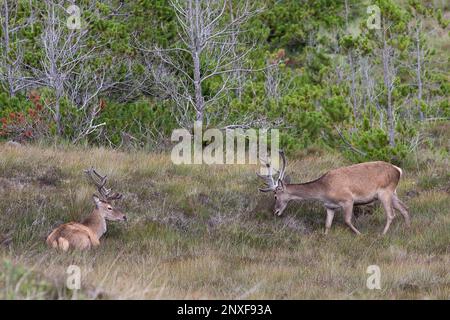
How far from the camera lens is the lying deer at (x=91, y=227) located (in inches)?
396

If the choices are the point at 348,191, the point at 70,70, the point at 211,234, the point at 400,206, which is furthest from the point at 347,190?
the point at 70,70

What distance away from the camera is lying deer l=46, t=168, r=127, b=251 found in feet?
33.0

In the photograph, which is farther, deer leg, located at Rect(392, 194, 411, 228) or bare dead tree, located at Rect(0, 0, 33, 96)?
bare dead tree, located at Rect(0, 0, 33, 96)

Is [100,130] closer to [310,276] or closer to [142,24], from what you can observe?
[142,24]

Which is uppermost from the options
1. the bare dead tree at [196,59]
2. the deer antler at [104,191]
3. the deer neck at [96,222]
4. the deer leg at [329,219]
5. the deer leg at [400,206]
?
the bare dead tree at [196,59]

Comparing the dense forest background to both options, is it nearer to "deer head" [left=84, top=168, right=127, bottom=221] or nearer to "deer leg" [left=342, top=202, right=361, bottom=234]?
"deer leg" [left=342, top=202, right=361, bottom=234]

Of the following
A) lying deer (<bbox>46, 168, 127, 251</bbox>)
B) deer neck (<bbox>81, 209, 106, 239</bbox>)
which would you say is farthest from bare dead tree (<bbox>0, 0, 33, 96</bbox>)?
deer neck (<bbox>81, 209, 106, 239</bbox>)

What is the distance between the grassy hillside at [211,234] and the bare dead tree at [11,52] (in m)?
3.51

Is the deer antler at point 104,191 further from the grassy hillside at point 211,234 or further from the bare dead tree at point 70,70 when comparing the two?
the bare dead tree at point 70,70

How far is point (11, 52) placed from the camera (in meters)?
16.9

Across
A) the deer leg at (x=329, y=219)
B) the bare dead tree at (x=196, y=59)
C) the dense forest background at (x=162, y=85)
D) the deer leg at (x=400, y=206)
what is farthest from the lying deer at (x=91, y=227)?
the bare dead tree at (x=196, y=59)

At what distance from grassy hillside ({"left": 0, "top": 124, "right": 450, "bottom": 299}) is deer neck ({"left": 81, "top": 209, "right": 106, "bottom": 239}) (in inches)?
6.9

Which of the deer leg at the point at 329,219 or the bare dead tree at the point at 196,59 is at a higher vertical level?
the bare dead tree at the point at 196,59
